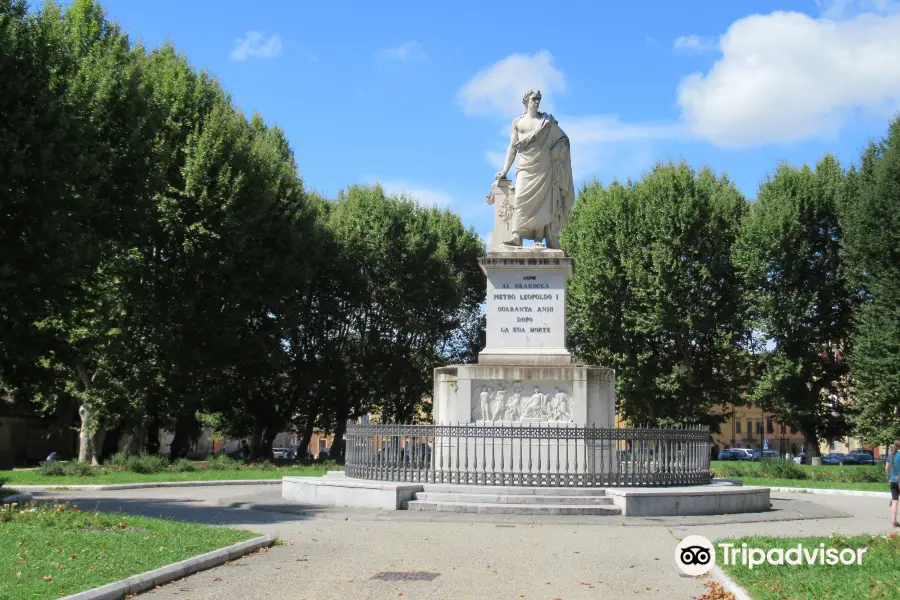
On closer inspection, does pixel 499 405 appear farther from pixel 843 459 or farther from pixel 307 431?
pixel 843 459

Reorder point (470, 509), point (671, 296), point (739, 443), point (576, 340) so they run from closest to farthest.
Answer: point (470, 509)
point (671, 296)
point (576, 340)
point (739, 443)

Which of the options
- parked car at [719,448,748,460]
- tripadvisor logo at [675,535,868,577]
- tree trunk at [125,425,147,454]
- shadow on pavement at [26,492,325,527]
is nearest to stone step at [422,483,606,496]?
shadow on pavement at [26,492,325,527]

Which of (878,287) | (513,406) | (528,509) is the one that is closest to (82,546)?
(528,509)

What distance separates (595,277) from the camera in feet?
128

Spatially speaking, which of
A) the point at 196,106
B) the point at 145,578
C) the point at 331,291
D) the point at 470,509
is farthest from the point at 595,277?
the point at 145,578

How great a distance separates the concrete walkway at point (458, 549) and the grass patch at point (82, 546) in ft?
1.92

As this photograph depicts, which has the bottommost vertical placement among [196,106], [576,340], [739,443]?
[739,443]

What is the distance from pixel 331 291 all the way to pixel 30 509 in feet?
92.7

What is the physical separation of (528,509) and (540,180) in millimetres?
7686

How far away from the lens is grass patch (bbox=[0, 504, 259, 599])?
8.13m

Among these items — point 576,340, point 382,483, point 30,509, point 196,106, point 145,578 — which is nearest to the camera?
point 145,578

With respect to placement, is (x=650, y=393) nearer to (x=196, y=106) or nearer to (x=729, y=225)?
(x=729, y=225)

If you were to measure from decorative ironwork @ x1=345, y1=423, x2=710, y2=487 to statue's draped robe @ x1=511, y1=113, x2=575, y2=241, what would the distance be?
4539 millimetres

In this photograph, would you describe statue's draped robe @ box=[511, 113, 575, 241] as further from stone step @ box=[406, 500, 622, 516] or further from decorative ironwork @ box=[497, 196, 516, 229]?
stone step @ box=[406, 500, 622, 516]
